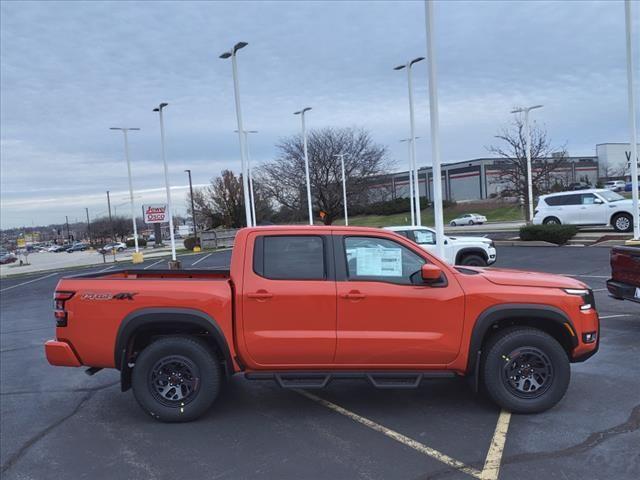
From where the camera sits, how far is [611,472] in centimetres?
370

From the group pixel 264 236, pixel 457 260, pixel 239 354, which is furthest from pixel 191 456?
pixel 457 260

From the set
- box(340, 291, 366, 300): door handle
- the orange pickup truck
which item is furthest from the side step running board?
box(340, 291, 366, 300): door handle

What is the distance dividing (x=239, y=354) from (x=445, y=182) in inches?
3448

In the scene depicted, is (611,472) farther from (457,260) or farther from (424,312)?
(457,260)

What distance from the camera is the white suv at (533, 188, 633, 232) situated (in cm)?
2147

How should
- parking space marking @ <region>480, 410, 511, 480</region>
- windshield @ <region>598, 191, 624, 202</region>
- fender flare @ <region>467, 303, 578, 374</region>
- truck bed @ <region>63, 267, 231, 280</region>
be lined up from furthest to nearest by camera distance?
windshield @ <region>598, 191, 624, 202</region> < truck bed @ <region>63, 267, 231, 280</region> < fender flare @ <region>467, 303, 578, 374</region> < parking space marking @ <region>480, 410, 511, 480</region>

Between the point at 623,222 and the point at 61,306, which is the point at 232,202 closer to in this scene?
the point at 623,222

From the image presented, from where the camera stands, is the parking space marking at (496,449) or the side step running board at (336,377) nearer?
the parking space marking at (496,449)

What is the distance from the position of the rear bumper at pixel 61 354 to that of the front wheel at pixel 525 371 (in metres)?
3.73

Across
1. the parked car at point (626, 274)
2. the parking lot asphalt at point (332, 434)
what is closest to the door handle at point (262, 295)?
the parking lot asphalt at point (332, 434)

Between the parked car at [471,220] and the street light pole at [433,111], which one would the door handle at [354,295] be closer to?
the street light pole at [433,111]

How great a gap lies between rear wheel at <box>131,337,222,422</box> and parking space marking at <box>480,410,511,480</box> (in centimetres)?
237

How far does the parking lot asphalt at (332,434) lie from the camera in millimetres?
3922

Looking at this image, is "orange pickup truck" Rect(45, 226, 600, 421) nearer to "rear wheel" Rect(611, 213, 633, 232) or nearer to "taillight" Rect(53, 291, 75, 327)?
"taillight" Rect(53, 291, 75, 327)
